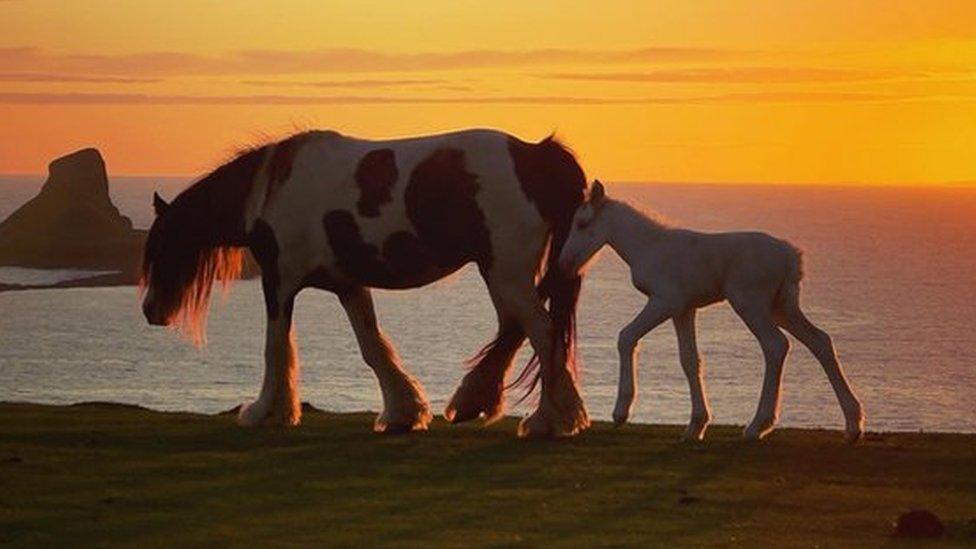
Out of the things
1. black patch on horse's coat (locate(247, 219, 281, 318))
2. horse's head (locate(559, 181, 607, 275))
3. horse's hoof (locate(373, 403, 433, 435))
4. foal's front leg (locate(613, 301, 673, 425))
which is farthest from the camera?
black patch on horse's coat (locate(247, 219, 281, 318))

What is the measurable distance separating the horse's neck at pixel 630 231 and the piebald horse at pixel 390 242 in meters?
0.40

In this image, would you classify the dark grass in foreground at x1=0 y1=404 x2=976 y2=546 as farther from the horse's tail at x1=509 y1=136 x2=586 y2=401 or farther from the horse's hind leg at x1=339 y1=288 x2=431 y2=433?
the horse's tail at x1=509 y1=136 x2=586 y2=401

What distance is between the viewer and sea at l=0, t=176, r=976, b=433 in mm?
66938

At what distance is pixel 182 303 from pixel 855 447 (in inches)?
261

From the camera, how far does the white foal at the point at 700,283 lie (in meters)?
17.3

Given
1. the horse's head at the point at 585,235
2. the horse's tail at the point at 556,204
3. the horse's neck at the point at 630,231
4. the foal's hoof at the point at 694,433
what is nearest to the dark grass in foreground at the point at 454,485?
the foal's hoof at the point at 694,433

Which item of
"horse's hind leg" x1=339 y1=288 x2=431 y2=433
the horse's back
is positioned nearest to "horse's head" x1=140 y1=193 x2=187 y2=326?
the horse's back

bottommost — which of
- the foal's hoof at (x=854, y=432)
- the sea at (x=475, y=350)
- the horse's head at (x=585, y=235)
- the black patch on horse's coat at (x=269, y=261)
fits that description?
the sea at (x=475, y=350)

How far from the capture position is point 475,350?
330 feet

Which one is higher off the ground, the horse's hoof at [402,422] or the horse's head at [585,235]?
the horse's head at [585,235]

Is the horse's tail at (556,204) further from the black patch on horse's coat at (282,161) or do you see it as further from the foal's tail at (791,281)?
the black patch on horse's coat at (282,161)

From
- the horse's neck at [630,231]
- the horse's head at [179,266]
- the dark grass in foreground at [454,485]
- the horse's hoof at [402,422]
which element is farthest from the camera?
the horse's head at [179,266]

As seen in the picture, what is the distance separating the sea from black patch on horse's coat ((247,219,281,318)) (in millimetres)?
13299

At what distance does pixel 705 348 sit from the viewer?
102 meters
